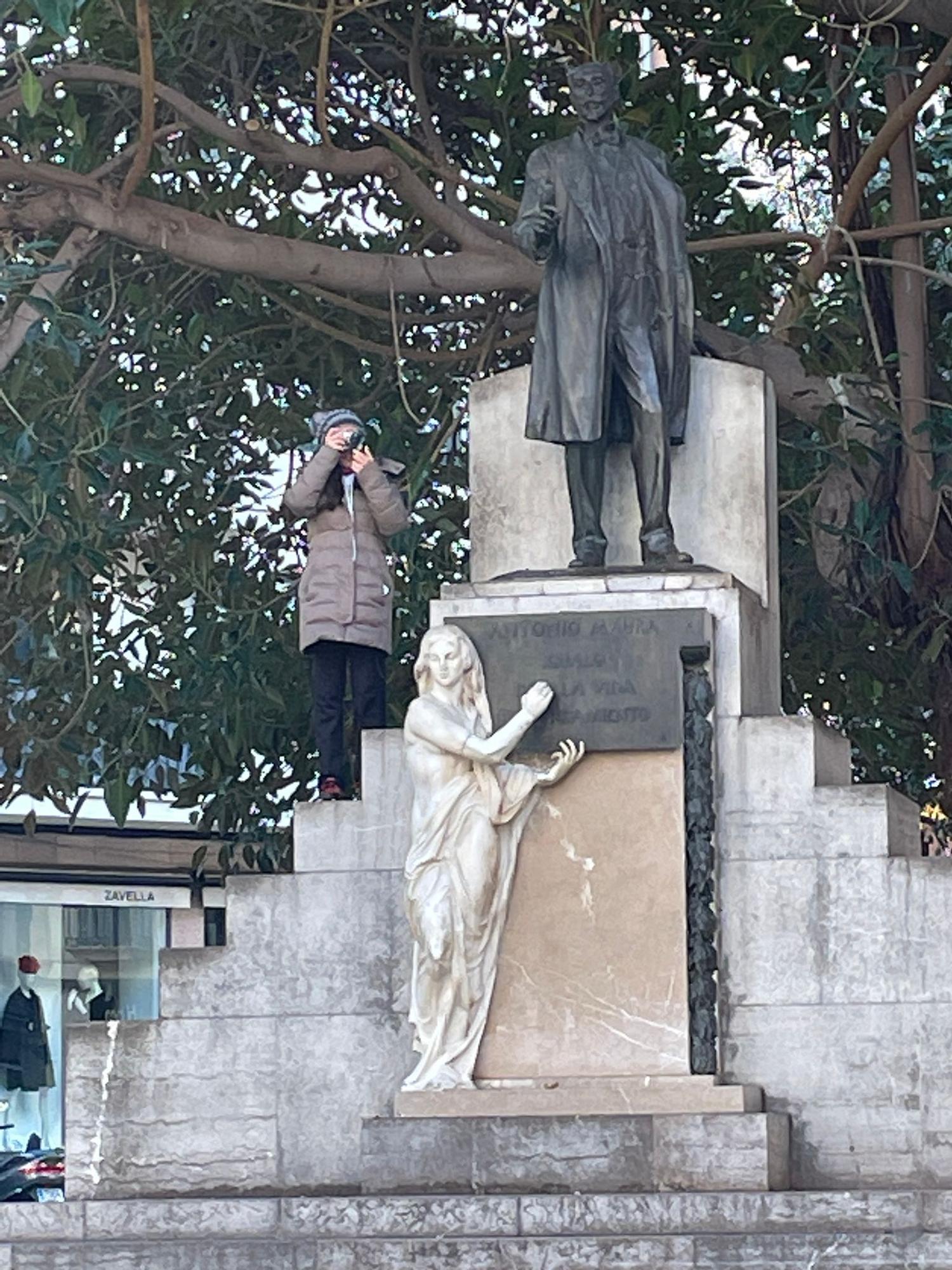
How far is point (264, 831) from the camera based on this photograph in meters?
19.3

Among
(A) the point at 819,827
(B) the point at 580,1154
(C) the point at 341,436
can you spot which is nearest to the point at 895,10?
(C) the point at 341,436

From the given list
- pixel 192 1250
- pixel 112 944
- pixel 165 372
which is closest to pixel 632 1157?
pixel 192 1250

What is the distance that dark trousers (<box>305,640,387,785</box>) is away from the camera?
49.9 feet

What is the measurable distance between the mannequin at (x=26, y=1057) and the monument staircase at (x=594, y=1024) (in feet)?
43.4

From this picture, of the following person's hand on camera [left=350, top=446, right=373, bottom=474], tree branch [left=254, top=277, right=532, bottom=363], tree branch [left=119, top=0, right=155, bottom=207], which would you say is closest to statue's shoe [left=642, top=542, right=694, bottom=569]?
person's hand on camera [left=350, top=446, right=373, bottom=474]

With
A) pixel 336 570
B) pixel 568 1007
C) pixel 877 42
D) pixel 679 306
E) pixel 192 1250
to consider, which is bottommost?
pixel 192 1250

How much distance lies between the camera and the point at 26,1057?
27438 mm

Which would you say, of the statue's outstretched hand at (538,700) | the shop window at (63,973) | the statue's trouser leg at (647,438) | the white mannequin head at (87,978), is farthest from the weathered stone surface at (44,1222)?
the white mannequin head at (87,978)

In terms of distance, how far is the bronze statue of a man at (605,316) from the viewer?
14320 mm

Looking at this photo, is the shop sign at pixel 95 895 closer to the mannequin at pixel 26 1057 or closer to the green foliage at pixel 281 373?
the mannequin at pixel 26 1057

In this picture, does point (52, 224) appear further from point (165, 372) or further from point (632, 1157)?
point (632, 1157)

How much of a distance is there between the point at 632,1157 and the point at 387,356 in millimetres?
7250

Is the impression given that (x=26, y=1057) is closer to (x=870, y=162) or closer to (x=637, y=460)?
(x=870, y=162)

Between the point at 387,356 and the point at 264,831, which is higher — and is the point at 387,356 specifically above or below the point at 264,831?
above
